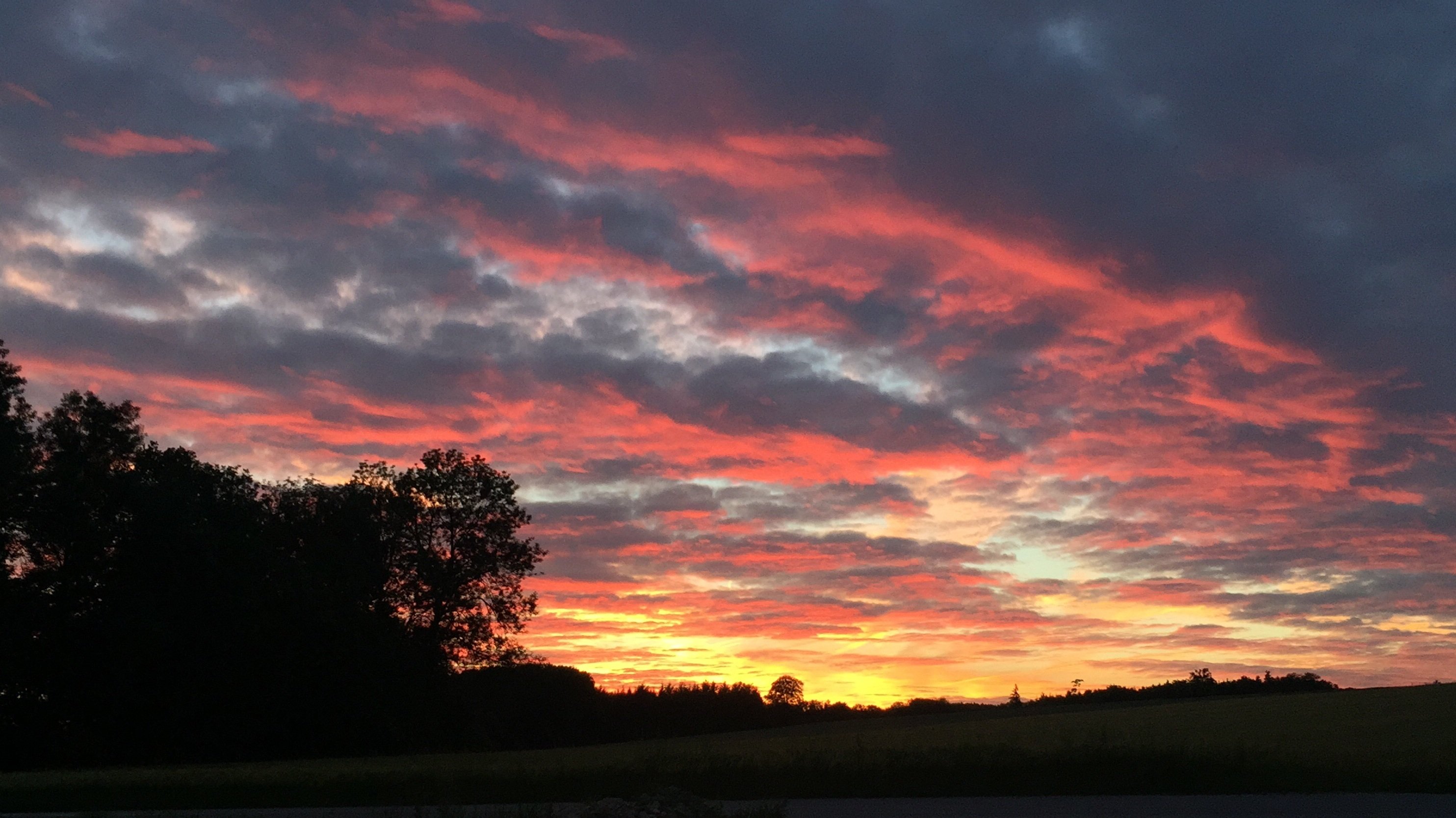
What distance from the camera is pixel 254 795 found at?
971 inches

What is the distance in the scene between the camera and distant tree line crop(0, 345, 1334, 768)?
1747 inches

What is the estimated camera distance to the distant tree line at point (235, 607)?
146 ft

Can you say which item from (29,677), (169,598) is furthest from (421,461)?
(29,677)

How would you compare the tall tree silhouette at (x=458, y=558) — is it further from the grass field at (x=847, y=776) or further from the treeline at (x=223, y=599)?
the grass field at (x=847, y=776)

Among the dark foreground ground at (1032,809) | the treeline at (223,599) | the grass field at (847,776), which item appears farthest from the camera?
the treeline at (223,599)

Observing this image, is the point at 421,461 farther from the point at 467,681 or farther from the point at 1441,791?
the point at 1441,791

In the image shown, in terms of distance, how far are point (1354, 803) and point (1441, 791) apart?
3.02 m

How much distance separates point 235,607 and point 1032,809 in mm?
38368

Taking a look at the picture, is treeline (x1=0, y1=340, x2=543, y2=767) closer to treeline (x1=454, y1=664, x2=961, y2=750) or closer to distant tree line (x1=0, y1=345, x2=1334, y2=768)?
distant tree line (x1=0, y1=345, x2=1334, y2=768)

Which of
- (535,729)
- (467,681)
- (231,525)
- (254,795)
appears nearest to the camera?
(254,795)

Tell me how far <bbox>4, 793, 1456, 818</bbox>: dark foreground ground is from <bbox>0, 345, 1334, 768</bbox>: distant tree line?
85.7 feet

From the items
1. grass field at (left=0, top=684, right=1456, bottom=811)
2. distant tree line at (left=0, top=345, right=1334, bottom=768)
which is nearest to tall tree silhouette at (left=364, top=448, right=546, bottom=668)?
distant tree line at (left=0, top=345, right=1334, bottom=768)

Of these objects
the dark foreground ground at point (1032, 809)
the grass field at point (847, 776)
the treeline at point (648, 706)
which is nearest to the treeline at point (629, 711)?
the treeline at point (648, 706)

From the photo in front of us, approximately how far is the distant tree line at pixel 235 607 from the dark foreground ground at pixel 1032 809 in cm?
2613
